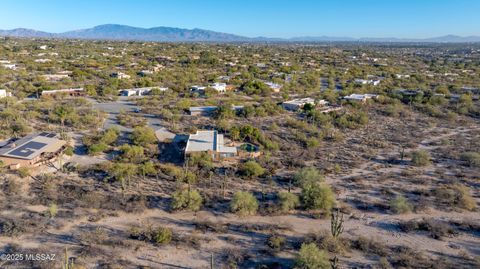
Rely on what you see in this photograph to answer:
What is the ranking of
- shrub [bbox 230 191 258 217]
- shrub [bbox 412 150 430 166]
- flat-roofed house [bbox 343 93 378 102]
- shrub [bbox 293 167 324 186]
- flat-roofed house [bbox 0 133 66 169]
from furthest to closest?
Result: flat-roofed house [bbox 343 93 378 102] < shrub [bbox 412 150 430 166] < flat-roofed house [bbox 0 133 66 169] < shrub [bbox 293 167 324 186] < shrub [bbox 230 191 258 217]

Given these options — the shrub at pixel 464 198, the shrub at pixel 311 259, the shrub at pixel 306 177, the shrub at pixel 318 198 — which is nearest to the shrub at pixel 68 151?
the shrub at pixel 306 177

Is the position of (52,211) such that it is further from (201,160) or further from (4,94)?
(4,94)

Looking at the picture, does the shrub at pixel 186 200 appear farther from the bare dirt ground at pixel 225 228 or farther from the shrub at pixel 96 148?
the shrub at pixel 96 148

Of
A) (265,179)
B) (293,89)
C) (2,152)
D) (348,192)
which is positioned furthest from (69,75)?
(348,192)

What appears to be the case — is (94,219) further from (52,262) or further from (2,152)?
(2,152)


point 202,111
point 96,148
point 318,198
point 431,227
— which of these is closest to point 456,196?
point 431,227

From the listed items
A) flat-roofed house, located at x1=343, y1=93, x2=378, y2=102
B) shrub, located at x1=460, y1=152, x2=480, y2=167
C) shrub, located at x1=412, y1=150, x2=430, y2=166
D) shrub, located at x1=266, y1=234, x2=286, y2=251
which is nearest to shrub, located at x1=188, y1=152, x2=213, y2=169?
shrub, located at x1=266, y1=234, x2=286, y2=251

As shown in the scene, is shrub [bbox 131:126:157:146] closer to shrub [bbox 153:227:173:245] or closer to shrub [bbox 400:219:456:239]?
shrub [bbox 153:227:173:245]
